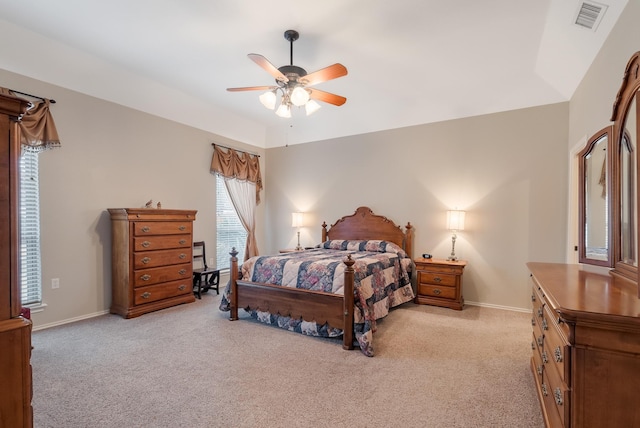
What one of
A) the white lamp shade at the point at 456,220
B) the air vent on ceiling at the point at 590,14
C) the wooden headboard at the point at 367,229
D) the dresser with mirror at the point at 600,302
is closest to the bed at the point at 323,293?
the wooden headboard at the point at 367,229

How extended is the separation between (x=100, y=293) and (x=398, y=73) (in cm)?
457

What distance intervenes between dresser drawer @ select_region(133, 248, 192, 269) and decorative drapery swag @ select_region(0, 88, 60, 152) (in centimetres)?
148

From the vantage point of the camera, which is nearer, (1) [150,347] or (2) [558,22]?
(2) [558,22]

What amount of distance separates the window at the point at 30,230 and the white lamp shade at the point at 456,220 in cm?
492

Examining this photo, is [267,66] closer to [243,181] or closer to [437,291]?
[243,181]

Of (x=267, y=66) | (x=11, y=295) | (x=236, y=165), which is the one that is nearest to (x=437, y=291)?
(x=267, y=66)

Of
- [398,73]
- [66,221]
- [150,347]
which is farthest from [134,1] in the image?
[150,347]

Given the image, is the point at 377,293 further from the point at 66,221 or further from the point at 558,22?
the point at 66,221

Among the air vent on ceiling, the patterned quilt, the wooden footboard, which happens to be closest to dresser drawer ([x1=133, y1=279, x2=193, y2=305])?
the patterned quilt

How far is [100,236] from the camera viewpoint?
12.9ft

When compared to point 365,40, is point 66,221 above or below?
below

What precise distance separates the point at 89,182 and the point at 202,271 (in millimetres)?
1896

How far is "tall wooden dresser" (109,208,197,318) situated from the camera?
3.79 metres

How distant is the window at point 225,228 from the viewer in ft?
18.1
